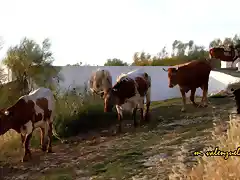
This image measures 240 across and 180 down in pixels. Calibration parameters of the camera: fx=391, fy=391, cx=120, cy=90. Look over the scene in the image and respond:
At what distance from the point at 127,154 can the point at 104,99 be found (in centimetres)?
436

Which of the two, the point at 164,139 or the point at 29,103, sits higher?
the point at 29,103

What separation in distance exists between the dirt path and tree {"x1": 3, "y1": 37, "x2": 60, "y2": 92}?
766 centimetres

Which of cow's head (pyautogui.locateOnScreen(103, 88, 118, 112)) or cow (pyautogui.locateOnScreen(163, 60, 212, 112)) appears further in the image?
cow (pyautogui.locateOnScreen(163, 60, 212, 112))

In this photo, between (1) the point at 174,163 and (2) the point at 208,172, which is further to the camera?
(1) the point at 174,163

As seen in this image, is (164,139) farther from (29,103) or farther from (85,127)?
(85,127)

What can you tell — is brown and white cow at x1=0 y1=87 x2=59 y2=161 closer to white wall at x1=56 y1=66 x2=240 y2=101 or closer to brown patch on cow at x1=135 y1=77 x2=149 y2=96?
brown patch on cow at x1=135 y1=77 x2=149 y2=96

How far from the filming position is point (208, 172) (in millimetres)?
4035

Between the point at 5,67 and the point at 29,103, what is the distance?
9.29m

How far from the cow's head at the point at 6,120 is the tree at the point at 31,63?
28.0 ft

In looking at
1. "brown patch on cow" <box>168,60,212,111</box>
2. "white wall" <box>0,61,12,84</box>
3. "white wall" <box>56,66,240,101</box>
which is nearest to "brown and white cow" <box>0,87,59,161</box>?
"brown patch on cow" <box>168,60,212,111</box>

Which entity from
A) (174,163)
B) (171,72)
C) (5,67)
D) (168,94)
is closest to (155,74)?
(168,94)

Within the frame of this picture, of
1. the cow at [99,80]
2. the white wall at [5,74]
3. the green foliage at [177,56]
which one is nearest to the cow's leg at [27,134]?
the cow at [99,80]

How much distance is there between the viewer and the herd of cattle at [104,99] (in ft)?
33.3

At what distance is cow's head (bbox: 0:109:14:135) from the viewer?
9.90 metres
